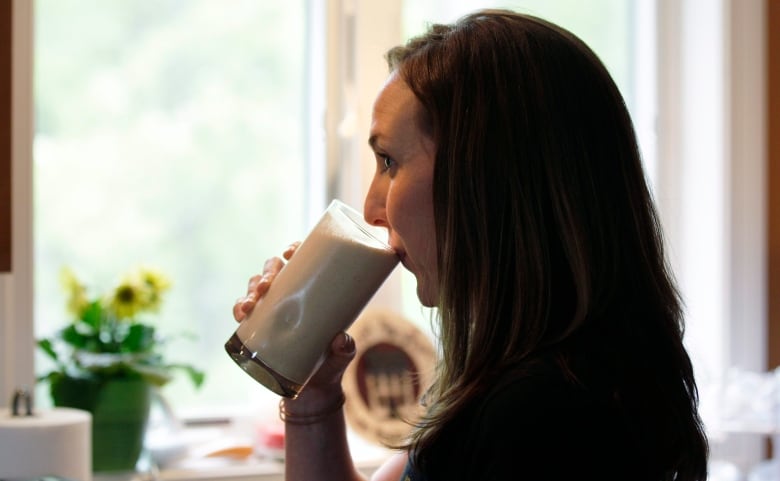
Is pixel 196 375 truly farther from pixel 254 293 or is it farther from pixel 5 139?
pixel 254 293

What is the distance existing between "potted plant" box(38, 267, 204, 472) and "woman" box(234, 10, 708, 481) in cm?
99

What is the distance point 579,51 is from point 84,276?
142cm

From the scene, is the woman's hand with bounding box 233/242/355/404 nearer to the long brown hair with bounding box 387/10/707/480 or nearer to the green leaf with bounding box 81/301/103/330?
the long brown hair with bounding box 387/10/707/480

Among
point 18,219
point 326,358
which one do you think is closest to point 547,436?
point 326,358

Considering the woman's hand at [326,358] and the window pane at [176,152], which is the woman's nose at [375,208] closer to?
the woman's hand at [326,358]

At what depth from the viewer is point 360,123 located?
208 cm

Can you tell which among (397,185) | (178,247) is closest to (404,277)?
(178,247)

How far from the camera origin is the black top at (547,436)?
2.39 feet

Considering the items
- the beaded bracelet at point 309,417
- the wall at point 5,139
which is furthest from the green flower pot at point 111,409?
the beaded bracelet at point 309,417

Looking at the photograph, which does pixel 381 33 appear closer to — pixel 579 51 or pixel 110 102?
pixel 110 102

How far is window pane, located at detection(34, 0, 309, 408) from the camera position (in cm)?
203

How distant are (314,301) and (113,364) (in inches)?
35.1

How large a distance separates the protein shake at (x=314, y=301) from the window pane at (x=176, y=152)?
1072mm

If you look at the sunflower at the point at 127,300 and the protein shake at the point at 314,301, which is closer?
the protein shake at the point at 314,301
